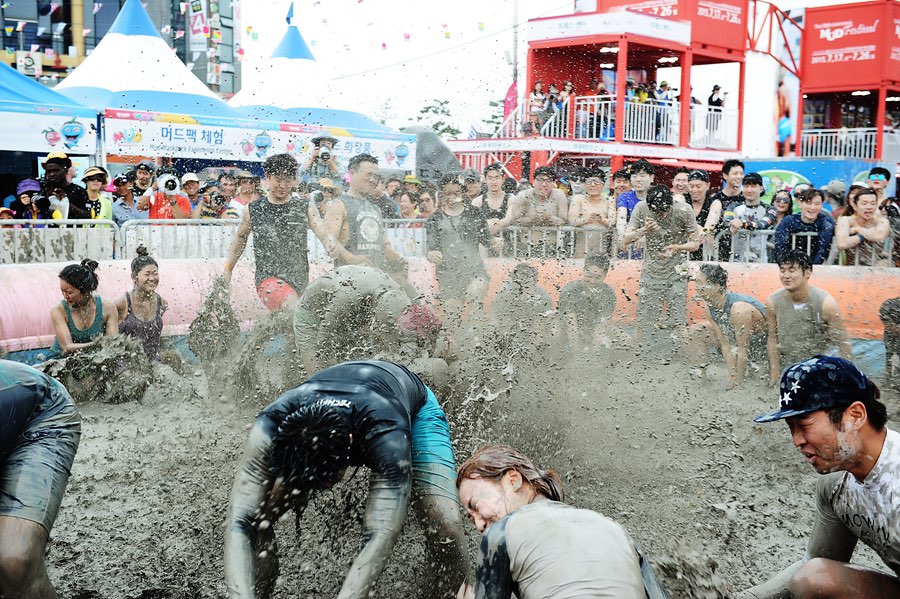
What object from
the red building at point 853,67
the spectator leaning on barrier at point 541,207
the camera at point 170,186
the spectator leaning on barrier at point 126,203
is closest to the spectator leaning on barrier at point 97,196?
the spectator leaning on barrier at point 126,203

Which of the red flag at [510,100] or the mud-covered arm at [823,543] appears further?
the red flag at [510,100]

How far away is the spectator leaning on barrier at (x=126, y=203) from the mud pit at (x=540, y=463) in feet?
8.61

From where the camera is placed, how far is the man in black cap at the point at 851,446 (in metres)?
2.62

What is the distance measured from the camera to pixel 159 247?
336 inches

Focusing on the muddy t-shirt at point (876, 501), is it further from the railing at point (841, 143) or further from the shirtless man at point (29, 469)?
the railing at point (841, 143)

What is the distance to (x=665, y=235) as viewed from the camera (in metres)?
7.56

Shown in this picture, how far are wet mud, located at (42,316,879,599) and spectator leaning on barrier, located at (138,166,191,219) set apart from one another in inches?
97.5

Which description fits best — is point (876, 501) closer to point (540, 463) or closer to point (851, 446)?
point (851, 446)

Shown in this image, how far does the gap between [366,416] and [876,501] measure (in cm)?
171

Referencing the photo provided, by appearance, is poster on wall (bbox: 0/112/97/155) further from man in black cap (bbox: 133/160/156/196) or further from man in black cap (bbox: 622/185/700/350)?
man in black cap (bbox: 622/185/700/350)

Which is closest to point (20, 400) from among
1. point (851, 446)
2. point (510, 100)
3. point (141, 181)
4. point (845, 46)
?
point (851, 446)

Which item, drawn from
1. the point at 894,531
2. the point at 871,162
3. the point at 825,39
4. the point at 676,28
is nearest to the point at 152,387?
the point at 894,531

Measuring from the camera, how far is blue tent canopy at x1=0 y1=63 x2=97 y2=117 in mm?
10148

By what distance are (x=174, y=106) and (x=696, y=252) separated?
8593 mm
